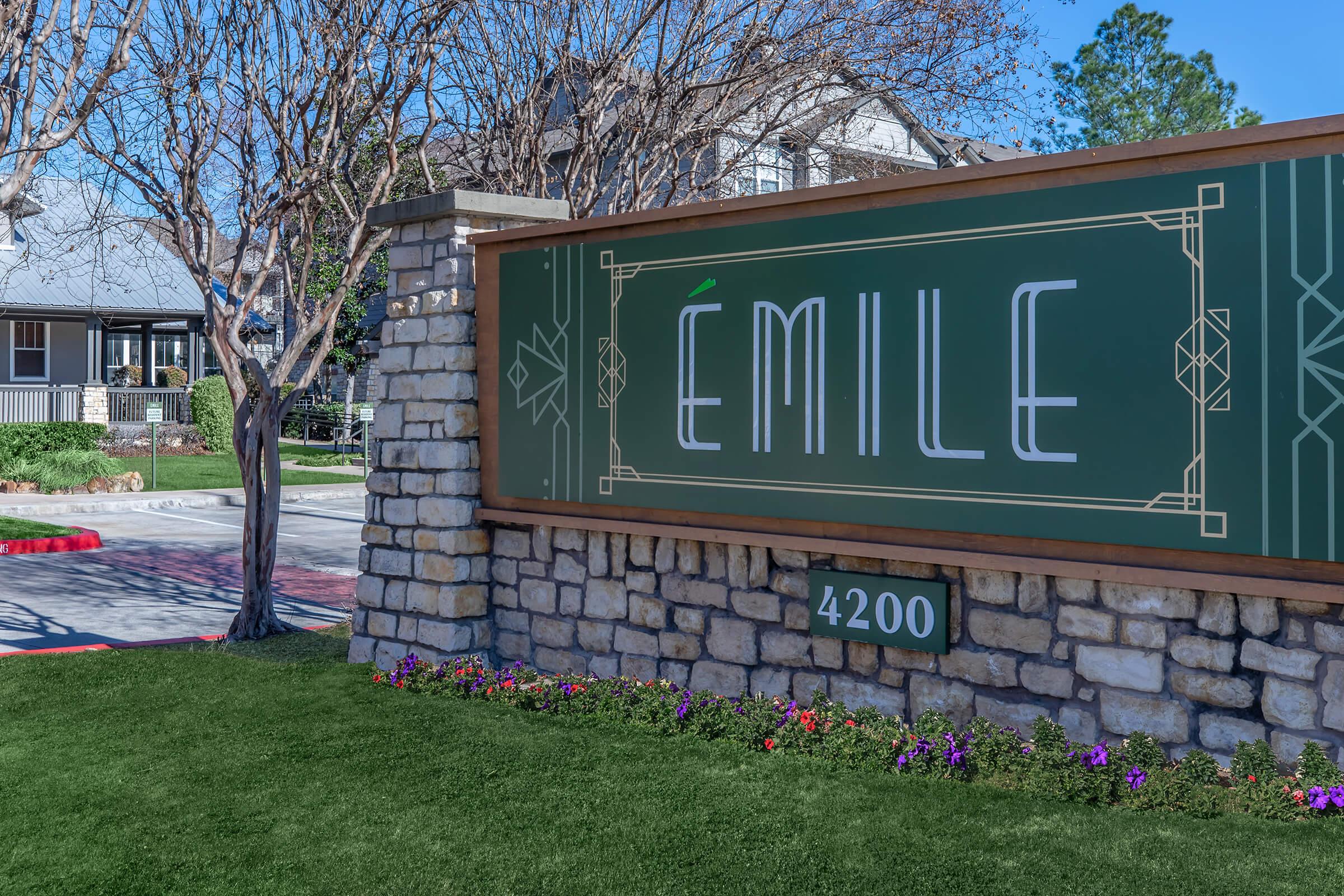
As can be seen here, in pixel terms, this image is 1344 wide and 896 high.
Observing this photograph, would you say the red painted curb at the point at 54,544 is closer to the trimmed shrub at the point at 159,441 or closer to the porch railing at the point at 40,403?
the trimmed shrub at the point at 159,441

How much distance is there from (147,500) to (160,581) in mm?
8776

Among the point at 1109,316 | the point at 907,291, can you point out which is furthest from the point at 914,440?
the point at 1109,316

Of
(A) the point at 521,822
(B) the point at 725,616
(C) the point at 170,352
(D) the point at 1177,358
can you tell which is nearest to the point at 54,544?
(B) the point at 725,616

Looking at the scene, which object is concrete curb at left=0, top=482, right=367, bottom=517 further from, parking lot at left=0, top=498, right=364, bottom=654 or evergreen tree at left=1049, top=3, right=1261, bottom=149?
evergreen tree at left=1049, top=3, right=1261, bottom=149

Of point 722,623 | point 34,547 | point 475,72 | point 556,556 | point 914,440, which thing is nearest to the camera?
point 914,440

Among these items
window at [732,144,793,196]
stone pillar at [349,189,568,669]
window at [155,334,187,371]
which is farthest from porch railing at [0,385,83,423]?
stone pillar at [349,189,568,669]

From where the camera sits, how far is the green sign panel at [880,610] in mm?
5883

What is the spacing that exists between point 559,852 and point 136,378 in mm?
36227

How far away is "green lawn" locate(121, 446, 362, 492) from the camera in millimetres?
23906

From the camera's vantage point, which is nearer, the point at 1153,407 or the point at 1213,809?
the point at 1213,809

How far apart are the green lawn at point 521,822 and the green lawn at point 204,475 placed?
17.7 meters

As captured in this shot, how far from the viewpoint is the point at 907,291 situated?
19.6 ft

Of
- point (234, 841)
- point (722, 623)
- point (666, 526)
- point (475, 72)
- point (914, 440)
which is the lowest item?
point (234, 841)

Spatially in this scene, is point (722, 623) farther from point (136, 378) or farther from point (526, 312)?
point (136, 378)
